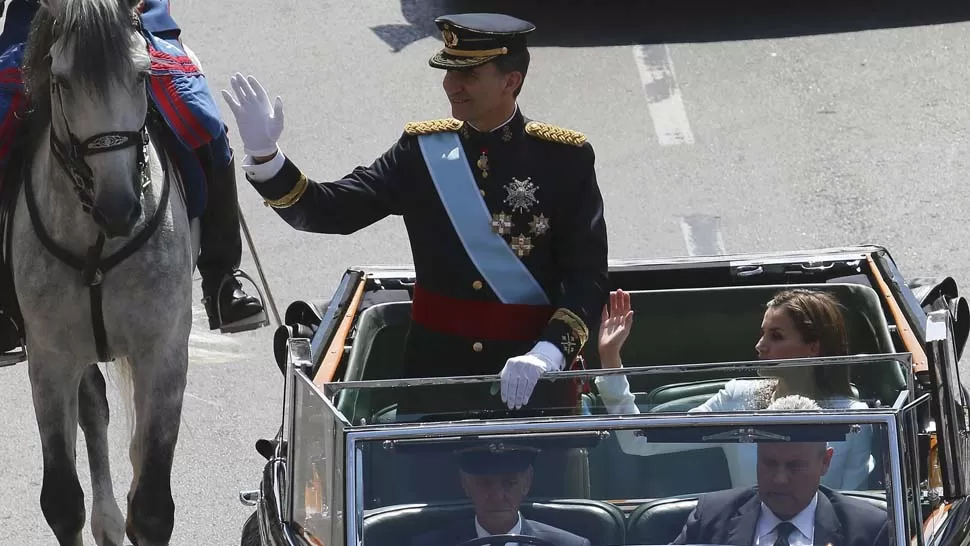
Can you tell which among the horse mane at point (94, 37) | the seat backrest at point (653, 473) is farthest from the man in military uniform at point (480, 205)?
the seat backrest at point (653, 473)

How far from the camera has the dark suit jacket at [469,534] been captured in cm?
368

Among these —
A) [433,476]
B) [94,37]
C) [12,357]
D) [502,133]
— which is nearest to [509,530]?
[433,476]

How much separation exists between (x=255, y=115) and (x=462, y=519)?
1384 millimetres

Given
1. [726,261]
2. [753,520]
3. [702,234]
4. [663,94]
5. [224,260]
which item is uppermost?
[753,520]

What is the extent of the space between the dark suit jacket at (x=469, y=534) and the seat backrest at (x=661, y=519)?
132mm

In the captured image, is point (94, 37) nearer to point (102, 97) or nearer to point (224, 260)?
point (102, 97)

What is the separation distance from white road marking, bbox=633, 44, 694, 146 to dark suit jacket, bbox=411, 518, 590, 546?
6358 mm

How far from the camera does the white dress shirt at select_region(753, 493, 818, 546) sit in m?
3.67

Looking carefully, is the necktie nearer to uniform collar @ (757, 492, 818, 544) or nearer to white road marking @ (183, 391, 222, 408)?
uniform collar @ (757, 492, 818, 544)

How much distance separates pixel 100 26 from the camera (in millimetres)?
4762

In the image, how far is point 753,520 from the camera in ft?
12.2

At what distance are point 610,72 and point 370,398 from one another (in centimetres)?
724

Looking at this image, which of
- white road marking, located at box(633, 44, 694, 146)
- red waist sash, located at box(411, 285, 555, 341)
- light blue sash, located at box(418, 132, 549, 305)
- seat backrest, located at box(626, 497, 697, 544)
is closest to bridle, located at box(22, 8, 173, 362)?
light blue sash, located at box(418, 132, 549, 305)

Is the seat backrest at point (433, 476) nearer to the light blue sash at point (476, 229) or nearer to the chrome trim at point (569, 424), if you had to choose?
the chrome trim at point (569, 424)
